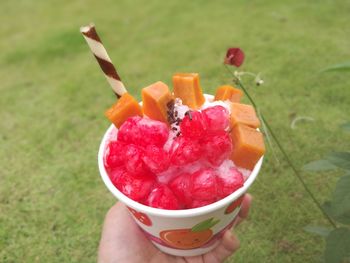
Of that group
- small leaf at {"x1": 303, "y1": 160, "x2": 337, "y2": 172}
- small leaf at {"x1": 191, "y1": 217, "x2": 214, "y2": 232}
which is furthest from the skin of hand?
small leaf at {"x1": 303, "y1": 160, "x2": 337, "y2": 172}

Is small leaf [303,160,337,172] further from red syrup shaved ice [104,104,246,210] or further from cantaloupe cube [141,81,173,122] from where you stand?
cantaloupe cube [141,81,173,122]

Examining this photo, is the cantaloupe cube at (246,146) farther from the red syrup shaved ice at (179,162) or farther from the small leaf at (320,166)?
the small leaf at (320,166)

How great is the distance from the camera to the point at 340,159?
0.85 meters

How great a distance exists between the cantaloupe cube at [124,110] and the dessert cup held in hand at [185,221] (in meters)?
0.08

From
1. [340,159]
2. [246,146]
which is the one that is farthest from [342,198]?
[246,146]

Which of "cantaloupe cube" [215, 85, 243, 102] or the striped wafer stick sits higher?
the striped wafer stick

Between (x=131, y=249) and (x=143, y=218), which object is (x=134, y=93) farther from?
(x=143, y=218)

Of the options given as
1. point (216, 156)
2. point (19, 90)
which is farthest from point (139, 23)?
point (216, 156)

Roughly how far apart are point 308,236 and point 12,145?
1224 mm

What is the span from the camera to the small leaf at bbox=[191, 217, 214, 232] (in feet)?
2.84

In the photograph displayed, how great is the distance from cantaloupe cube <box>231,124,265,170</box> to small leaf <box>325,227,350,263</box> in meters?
0.23

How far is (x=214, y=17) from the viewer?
2.50 meters

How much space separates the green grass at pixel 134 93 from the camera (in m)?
1.35

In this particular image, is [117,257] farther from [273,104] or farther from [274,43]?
[274,43]
